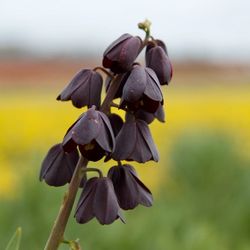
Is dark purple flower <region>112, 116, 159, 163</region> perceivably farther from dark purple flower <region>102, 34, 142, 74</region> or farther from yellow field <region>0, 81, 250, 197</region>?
yellow field <region>0, 81, 250, 197</region>

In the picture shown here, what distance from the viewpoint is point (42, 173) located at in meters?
2.01

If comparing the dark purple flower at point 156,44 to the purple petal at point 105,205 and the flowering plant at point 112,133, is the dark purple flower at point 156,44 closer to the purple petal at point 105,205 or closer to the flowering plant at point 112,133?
the flowering plant at point 112,133

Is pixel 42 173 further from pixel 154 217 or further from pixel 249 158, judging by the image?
pixel 249 158

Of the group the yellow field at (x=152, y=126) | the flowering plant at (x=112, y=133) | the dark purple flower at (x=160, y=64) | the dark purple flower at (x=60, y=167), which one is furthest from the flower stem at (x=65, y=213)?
the yellow field at (x=152, y=126)

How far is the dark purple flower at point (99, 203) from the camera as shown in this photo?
6.16 ft

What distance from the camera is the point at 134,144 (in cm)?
185

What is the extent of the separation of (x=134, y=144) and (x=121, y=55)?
179mm

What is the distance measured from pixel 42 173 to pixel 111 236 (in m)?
2.98

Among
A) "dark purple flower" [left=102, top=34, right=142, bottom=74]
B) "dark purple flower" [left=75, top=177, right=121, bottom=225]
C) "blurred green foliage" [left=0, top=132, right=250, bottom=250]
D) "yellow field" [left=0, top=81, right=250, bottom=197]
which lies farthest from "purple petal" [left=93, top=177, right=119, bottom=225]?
"yellow field" [left=0, top=81, right=250, bottom=197]

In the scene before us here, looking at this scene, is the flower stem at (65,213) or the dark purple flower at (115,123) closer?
the flower stem at (65,213)

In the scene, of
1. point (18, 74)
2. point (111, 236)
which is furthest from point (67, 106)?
point (18, 74)

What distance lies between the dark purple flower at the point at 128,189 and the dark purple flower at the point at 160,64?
0.21 m

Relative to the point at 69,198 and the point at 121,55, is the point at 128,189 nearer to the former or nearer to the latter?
the point at 69,198

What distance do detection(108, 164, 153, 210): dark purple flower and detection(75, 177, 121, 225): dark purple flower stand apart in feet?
0.06
